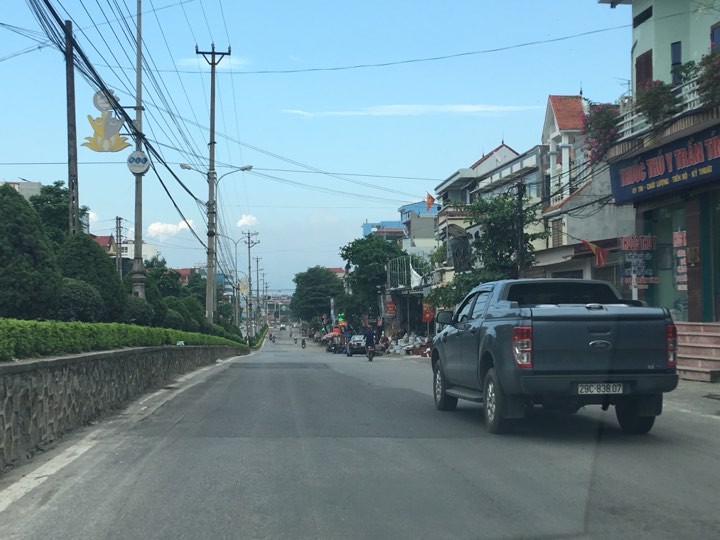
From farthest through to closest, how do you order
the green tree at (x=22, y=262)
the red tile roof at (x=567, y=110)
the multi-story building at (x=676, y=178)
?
the red tile roof at (x=567, y=110), the multi-story building at (x=676, y=178), the green tree at (x=22, y=262)

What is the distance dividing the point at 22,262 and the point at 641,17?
19232 mm

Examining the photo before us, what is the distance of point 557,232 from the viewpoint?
33156 mm

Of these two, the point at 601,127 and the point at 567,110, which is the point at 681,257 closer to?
the point at 601,127

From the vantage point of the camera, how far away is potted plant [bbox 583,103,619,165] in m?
22.4

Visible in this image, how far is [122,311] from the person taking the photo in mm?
18797

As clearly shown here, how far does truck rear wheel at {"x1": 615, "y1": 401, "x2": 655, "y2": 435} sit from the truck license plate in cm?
91

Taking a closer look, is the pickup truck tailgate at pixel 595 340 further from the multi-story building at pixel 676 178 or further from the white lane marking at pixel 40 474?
the multi-story building at pixel 676 178

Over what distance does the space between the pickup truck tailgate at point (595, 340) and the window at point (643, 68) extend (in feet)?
49.3

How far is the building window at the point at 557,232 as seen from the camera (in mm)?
32906

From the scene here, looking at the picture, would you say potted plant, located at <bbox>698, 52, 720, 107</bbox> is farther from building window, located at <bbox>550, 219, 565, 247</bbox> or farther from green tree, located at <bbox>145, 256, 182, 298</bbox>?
green tree, located at <bbox>145, 256, 182, 298</bbox>

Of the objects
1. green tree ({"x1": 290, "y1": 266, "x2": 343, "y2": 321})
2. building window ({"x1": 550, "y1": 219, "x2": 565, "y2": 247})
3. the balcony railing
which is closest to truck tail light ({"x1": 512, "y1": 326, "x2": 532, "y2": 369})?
the balcony railing

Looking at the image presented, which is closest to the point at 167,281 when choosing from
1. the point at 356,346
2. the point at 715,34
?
the point at 356,346

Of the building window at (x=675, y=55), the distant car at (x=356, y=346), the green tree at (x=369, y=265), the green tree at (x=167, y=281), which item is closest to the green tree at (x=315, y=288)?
the green tree at (x=369, y=265)

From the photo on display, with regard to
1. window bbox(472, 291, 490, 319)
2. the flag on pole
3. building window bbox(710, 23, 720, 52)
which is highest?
building window bbox(710, 23, 720, 52)
